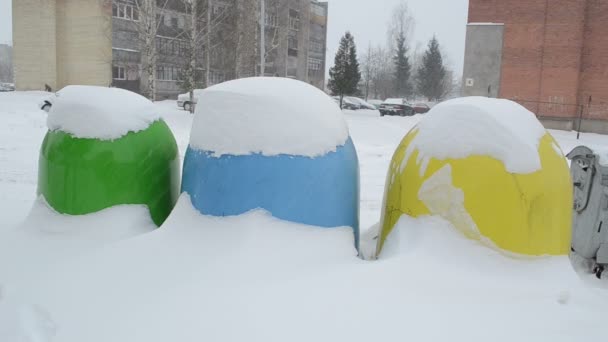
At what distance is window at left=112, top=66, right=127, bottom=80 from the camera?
1485 inches

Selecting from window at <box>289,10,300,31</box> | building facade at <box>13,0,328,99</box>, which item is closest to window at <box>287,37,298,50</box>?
window at <box>289,10,300,31</box>

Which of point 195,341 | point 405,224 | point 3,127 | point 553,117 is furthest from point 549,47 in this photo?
point 195,341

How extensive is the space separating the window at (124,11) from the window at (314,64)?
23.5m

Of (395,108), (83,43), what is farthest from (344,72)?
(83,43)

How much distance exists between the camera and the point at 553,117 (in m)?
24.5

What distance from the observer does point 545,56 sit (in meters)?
24.9

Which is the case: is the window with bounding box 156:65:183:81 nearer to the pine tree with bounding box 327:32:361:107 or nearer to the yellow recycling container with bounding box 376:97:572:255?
the pine tree with bounding box 327:32:361:107

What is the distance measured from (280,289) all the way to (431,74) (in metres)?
56.7

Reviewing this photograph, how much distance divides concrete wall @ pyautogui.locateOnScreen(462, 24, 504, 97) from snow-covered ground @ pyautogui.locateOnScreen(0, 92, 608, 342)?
23.4 metres

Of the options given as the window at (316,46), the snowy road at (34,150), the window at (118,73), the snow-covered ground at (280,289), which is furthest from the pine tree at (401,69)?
the snow-covered ground at (280,289)

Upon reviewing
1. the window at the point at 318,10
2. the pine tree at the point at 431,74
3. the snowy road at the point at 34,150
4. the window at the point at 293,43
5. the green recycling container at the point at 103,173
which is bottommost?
the snowy road at the point at 34,150

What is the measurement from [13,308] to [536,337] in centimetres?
337

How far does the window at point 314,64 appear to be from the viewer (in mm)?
58531

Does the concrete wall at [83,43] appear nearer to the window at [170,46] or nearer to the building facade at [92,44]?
the building facade at [92,44]
